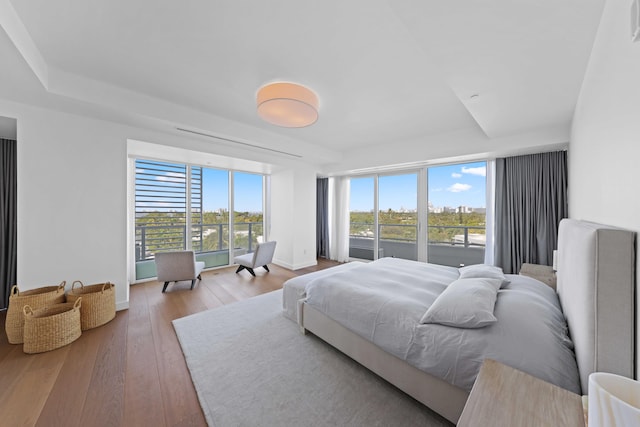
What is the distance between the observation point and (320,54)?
1.90 meters

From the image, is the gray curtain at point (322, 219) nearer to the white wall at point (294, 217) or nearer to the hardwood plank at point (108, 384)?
the white wall at point (294, 217)

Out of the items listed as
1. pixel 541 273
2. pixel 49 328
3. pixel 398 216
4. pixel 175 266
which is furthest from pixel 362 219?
pixel 49 328

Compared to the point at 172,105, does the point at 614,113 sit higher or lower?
lower

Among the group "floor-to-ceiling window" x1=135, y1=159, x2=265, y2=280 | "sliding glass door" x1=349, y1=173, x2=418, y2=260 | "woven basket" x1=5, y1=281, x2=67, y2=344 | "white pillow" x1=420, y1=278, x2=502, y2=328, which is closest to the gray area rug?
"white pillow" x1=420, y1=278, x2=502, y2=328

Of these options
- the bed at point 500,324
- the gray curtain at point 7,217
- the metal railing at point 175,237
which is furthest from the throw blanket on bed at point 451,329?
the gray curtain at point 7,217

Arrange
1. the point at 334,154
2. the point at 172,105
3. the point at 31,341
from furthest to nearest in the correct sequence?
the point at 334,154 < the point at 172,105 < the point at 31,341

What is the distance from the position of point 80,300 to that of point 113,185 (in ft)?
4.40

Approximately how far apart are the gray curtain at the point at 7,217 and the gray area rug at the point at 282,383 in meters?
2.37

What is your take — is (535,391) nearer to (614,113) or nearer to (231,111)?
(614,113)

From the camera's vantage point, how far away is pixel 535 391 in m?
0.90

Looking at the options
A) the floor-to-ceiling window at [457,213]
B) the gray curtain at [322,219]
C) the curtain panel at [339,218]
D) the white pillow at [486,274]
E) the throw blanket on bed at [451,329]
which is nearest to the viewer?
the throw blanket on bed at [451,329]

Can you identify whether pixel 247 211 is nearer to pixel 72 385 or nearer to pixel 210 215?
pixel 210 215

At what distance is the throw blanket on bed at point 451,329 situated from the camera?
117cm

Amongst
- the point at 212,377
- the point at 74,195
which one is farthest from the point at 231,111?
the point at 212,377
